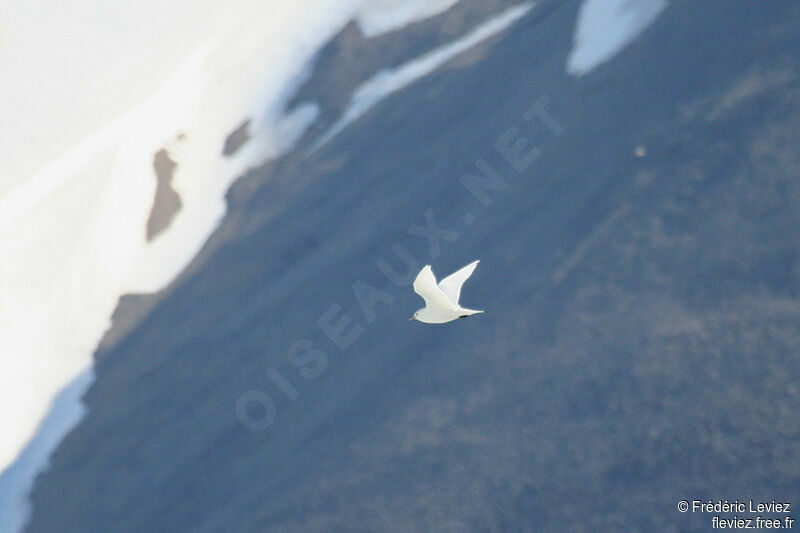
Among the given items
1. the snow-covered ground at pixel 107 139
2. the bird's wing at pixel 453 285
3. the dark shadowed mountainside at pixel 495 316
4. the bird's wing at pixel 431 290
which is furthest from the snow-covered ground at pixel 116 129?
the bird's wing at pixel 431 290

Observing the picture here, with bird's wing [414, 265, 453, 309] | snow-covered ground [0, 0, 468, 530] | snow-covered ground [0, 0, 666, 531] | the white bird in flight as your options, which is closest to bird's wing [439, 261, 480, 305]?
the white bird in flight

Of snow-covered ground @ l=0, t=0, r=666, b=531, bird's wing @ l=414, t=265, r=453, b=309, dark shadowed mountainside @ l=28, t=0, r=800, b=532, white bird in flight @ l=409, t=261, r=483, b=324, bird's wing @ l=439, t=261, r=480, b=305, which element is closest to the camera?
bird's wing @ l=414, t=265, r=453, b=309

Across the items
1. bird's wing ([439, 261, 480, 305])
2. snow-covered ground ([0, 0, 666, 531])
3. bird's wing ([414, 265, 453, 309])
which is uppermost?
snow-covered ground ([0, 0, 666, 531])

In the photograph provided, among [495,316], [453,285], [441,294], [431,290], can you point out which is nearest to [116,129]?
[495,316]

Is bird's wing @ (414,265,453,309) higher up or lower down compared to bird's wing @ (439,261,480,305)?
higher up

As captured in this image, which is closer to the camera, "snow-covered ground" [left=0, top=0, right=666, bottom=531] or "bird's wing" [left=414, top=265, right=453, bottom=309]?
"bird's wing" [left=414, top=265, right=453, bottom=309]

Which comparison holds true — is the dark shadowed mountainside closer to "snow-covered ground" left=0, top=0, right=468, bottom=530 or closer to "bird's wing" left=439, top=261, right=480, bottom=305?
"snow-covered ground" left=0, top=0, right=468, bottom=530

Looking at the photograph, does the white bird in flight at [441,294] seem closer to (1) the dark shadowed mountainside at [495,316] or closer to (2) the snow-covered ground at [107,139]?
(1) the dark shadowed mountainside at [495,316]

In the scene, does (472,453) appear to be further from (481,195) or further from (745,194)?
(745,194)

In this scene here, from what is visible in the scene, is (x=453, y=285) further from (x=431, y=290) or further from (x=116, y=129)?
(x=116, y=129)
